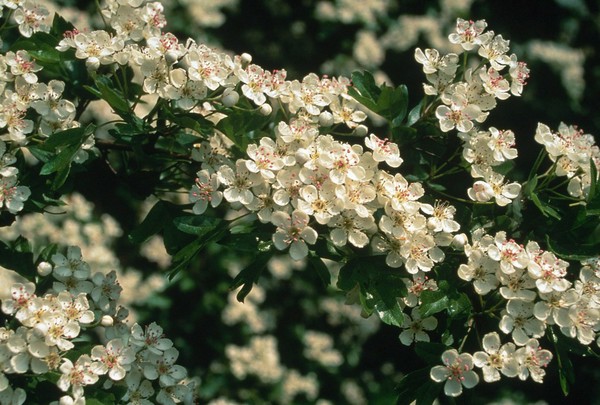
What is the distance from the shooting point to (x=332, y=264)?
4.40 metres

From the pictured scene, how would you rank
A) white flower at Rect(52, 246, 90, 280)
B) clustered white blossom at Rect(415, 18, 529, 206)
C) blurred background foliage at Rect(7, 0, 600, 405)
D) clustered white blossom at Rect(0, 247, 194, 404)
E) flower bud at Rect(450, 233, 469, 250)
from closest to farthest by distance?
1. clustered white blossom at Rect(0, 247, 194, 404)
2. flower bud at Rect(450, 233, 469, 250)
3. clustered white blossom at Rect(415, 18, 529, 206)
4. white flower at Rect(52, 246, 90, 280)
5. blurred background foliage at Rect(7, 0, 600, 405)

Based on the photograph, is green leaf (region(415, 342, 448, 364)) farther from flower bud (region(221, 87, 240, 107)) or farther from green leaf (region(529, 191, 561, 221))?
flower bud (region(221, 87, 240, 107))

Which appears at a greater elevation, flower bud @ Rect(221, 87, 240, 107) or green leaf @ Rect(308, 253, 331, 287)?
flower bud @ Rect(221, 87, 240, 107)

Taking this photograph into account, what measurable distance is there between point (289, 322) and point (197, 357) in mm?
623

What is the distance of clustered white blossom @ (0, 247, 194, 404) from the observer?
1776mm


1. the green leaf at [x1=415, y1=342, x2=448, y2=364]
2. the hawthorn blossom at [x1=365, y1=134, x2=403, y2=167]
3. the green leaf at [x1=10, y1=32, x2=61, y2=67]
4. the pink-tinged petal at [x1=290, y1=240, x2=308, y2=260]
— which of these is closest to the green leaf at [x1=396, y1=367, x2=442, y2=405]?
the green leaf at [x1=415, y1=342, x2=448, y2=364]

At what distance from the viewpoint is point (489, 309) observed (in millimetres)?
1915

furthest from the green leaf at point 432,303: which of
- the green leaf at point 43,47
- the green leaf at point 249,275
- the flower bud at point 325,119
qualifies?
the green leaf at point 43,47

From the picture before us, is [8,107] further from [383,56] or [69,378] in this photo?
[383,56]

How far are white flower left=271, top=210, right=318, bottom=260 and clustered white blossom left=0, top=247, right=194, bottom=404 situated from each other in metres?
0.45

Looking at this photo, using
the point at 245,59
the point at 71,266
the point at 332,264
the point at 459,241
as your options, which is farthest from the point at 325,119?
the point at 332,264

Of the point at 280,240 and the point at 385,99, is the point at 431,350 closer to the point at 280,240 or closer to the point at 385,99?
the point at 280,240

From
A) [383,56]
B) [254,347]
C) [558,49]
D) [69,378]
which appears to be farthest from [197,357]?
[558,49]

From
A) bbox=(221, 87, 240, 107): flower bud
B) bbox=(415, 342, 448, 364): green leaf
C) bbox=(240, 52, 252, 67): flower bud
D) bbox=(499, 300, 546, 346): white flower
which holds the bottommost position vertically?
bbox=(415, 342, 448, 364): green leaf
